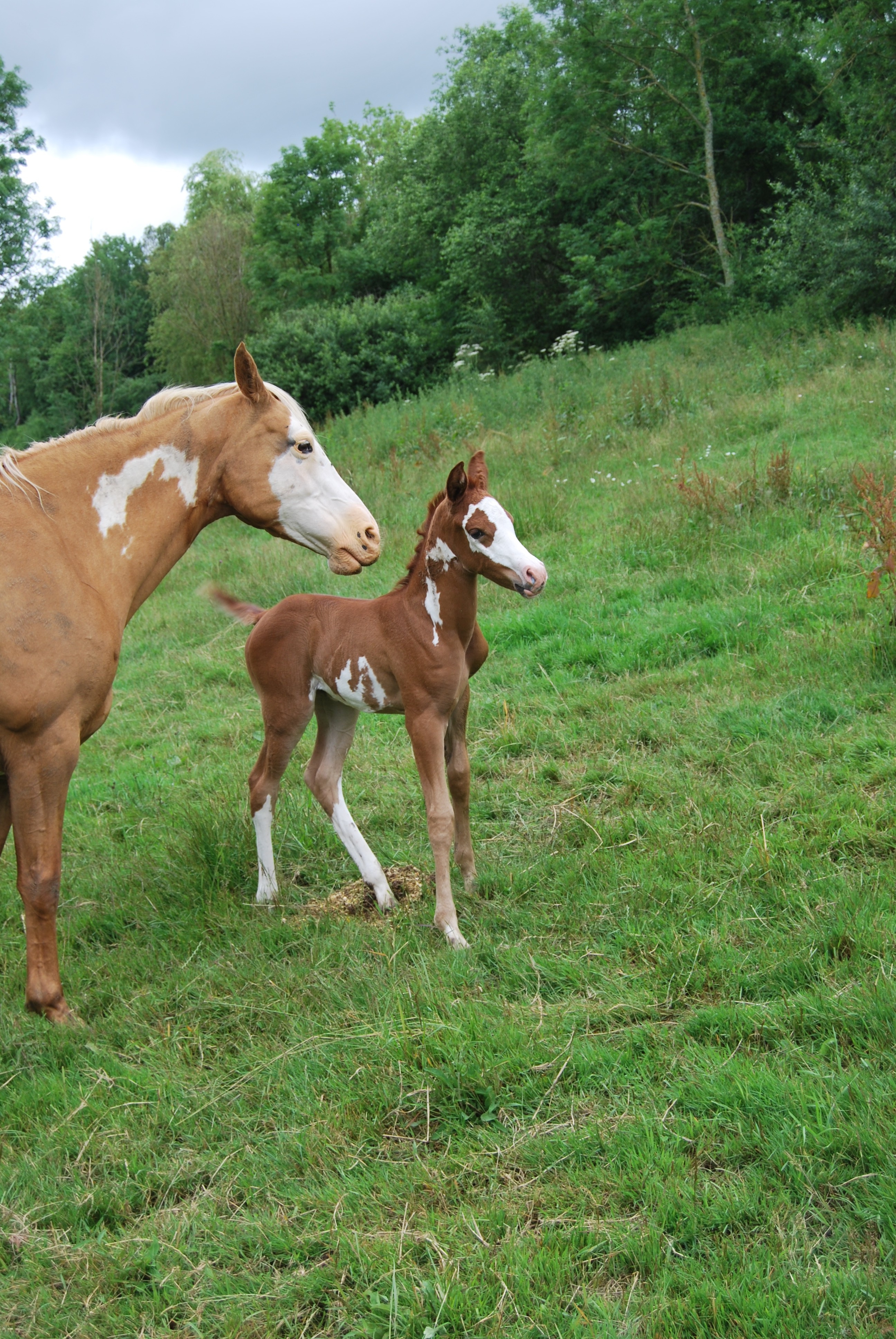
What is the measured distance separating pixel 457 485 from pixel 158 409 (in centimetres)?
135

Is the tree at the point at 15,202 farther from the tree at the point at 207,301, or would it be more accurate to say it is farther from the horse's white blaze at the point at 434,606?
the horse's white blaze at the point at 434,606

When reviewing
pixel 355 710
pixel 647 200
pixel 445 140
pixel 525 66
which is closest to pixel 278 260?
pixel 445 140

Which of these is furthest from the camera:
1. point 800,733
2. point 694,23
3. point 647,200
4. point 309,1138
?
point 647,200

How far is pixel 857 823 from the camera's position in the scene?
399cm

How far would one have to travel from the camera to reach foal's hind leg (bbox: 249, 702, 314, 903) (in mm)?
4254

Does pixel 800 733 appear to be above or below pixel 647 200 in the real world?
below

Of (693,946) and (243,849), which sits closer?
(693,946)

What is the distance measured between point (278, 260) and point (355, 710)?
35.4 m

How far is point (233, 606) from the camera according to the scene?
4.79m

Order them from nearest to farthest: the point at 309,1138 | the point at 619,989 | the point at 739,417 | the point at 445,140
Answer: the point at 309,1138
the point at 619,989
the point at 739,417
the point at 445,140

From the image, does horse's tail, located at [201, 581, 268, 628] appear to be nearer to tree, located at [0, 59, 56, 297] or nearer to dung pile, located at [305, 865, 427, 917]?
dung pile, located at [305, 865, 427, 917]

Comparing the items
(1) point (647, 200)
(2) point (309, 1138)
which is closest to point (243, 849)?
(2) point (309, 1138)

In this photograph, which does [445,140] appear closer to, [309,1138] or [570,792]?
[570,792]

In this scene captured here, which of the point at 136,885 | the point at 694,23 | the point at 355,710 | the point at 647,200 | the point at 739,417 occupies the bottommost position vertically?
the point at 136,885
